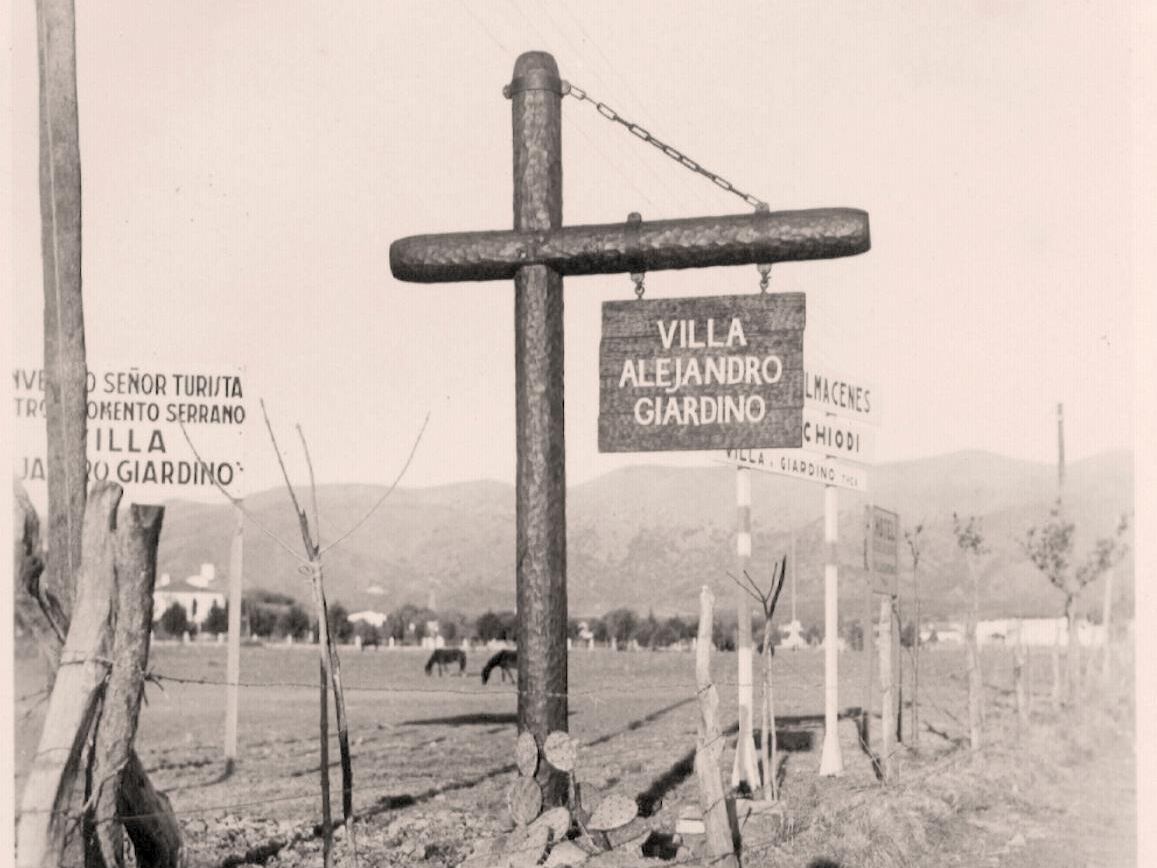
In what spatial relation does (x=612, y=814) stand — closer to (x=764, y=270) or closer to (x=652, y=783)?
(x=764, y=270)

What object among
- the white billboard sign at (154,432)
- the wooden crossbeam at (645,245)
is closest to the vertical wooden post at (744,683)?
the wooden crossbeam at (645,245)

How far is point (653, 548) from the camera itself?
160m

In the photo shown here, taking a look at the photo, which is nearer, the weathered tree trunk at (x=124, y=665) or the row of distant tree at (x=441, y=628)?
the weathered tree trunk at (x=124, y=665)

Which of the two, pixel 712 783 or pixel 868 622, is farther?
pixel 868 622

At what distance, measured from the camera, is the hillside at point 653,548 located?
128 meters

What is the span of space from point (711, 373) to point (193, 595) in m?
103

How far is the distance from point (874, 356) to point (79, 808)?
74.9 m

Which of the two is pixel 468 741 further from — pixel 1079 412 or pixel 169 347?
pixel 1079 412

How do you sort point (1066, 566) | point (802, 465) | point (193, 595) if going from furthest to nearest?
point (193, 595) → point (1066, 566) → point (802, 465)

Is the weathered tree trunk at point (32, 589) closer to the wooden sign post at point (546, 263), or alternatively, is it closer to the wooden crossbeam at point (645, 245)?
the wooden sign post at point (546, 263)

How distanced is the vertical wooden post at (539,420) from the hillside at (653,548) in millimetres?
91052

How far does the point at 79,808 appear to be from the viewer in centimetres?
732

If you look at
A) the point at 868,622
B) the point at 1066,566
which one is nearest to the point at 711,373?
the point at 868,622

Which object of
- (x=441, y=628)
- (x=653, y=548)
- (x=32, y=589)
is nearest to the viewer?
(x=32, y=589)
